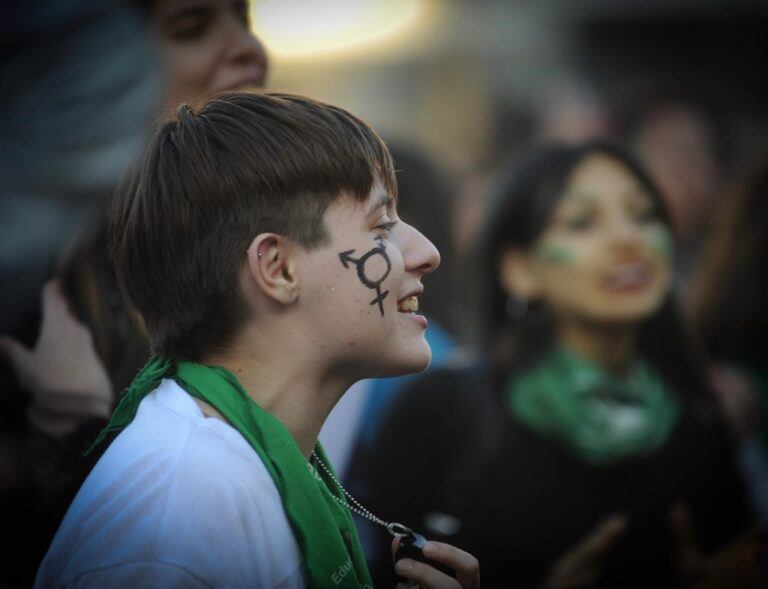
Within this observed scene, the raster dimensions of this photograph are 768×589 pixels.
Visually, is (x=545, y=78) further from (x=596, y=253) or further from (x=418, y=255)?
(x=418, y=255)

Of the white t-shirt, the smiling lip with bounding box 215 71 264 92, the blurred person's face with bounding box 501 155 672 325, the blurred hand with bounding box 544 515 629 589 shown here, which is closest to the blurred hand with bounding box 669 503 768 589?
the blurred hand with bounding box 544 515 629 589

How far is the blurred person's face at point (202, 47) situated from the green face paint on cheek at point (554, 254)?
1543 mm

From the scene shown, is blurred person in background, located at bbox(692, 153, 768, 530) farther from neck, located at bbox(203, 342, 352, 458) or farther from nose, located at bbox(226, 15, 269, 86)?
neck, located at bbox(203, 342, 352, 458)

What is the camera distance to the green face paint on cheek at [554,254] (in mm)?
3586

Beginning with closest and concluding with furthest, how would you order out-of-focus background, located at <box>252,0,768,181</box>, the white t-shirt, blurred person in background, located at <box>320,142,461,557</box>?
1. the white t-shirt
2. blurred person in background, located at <box>320,142,461,557</box>
3. out-of-focus background, located at <box>252,0,768,181</box>

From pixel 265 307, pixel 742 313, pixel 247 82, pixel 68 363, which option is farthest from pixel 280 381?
pixel 742 313

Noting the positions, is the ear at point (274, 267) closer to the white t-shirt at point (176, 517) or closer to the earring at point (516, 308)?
the white t-shirt at point (176, 517)

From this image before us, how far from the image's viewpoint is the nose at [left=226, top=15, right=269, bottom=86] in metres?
2.40

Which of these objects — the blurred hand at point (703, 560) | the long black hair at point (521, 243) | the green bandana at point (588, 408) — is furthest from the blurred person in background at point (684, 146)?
the blurred hand at point (703, 560)

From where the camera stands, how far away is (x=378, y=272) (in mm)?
1613

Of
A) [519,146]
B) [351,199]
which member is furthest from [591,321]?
[351,199]

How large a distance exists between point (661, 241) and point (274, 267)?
2481 mm

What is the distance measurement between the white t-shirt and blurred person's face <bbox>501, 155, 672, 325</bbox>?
230 cm

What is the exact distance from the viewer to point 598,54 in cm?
443
